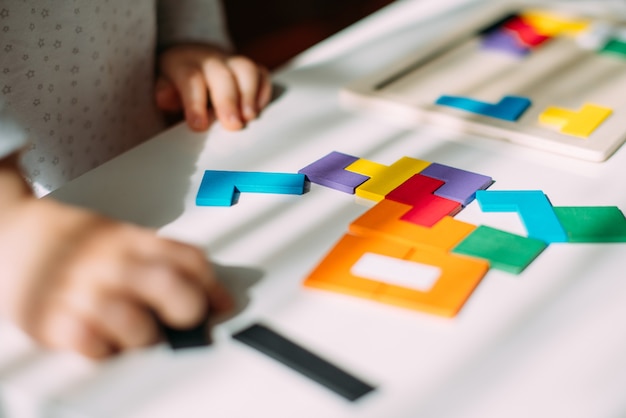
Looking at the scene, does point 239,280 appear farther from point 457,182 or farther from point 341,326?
point 457,182

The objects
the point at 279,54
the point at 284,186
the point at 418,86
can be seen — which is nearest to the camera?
the point at 284,186

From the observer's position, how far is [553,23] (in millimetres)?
944

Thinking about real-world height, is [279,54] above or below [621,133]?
below

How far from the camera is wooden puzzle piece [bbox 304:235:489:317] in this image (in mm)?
481

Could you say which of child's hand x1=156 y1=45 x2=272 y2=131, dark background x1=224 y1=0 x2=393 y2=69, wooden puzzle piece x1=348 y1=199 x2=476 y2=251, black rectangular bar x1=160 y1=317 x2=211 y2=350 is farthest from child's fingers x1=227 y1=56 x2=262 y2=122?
dark background x1=224 y1=0 x2=393 y2=69

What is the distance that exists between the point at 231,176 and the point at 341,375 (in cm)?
26

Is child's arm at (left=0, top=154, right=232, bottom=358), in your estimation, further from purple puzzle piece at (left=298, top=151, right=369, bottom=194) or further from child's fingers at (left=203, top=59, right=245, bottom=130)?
child's fingers at (left=203, top=59, right=245, bottom=130)

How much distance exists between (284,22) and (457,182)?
5.98 feet

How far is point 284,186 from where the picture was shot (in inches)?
24.5

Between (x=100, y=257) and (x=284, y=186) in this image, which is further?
(x=284, y=186)

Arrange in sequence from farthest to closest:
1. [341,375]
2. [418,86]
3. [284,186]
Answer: [418,86], [284,186], [341,375]

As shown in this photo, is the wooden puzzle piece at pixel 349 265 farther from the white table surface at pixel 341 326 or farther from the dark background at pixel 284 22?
the dark background at pixel 284 22

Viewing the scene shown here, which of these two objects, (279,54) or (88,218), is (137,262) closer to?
(88,218)

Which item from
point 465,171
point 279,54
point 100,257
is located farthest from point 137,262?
point 279,54
